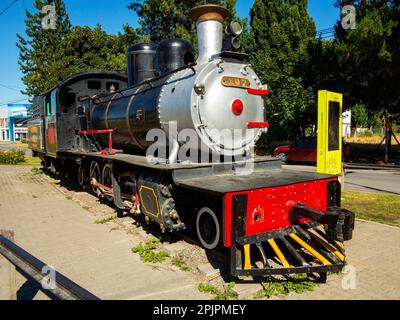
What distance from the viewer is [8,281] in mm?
2758

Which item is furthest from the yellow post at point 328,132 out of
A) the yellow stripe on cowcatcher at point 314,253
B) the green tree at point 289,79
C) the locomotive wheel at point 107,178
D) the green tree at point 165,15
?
the green tree at point 165,15

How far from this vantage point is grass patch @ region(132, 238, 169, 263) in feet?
15.8

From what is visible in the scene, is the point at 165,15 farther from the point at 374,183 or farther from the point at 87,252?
the point at 87,252

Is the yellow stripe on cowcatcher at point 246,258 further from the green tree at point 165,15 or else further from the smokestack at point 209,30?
the green tree at point 165,15

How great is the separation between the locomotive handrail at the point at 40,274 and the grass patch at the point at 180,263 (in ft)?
7.12

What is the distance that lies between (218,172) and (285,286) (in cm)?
181

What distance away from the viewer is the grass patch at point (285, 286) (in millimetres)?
3779

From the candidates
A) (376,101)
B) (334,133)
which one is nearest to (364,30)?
(376,101)

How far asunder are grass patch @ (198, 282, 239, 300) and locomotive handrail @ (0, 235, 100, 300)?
1.84 m

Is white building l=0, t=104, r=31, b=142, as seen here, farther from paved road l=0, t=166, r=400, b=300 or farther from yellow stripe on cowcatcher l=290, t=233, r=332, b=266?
yellow stripe on cowcatcher l=290, t=233, r=332, b=266

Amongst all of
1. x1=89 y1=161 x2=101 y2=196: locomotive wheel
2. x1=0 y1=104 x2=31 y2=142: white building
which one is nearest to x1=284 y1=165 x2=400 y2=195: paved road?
x1=89 y1=161 x2=101 y2=196: locomotive wheel

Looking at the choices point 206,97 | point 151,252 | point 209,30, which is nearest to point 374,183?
point 209,30

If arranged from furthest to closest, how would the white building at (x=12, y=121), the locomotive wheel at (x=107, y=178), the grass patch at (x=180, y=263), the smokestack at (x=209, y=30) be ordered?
the white building at (x=12, y=121) → the locomotive wheel at (x=107, y=178) → the smokestack at (x=209, y=30) → the grass patch at (x=180, y=263)

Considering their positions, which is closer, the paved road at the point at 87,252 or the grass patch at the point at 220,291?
the grass patch at the point at 220,291
